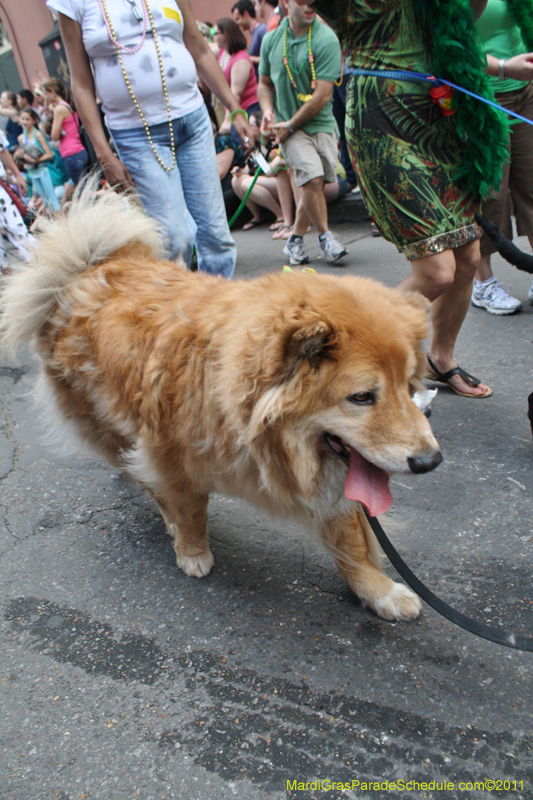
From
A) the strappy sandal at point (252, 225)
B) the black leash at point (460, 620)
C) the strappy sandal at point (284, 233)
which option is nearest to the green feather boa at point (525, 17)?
the black leash at point (460, 620)

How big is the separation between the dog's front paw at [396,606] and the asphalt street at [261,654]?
0.13 feet

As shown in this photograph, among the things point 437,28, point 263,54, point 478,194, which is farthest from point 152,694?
point 263,54

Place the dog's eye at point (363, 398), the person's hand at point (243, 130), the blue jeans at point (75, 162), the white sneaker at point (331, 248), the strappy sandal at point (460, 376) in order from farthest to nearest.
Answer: the blue jeans at point (75, 162) → the white sneaker at point (331, 248) → the person's hand at point (243, 130) → the strappy sandal at point (460, 376) → the dog's eye at point (363, 398)

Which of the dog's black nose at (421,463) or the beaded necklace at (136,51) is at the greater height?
the beaded necklace at (136,51)

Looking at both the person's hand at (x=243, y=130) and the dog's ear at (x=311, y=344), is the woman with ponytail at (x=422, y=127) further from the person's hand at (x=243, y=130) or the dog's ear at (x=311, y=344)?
the dog's ear at (x=311, y=344)

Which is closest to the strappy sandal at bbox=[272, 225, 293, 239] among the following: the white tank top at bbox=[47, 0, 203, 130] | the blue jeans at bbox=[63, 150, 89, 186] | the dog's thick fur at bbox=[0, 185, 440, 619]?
the blue jeans at bbox=[63, 150, 89, 186]

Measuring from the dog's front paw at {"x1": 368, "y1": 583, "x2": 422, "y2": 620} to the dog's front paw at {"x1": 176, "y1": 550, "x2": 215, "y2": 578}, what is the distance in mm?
746

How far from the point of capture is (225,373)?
1.71 m

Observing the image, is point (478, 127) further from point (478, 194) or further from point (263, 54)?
point (263, 54)

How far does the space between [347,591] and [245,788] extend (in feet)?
2.69

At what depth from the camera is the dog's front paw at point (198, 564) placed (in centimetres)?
241

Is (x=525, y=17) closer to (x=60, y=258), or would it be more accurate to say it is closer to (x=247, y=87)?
(x=60, y=258)

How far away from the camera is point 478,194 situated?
2.65 m

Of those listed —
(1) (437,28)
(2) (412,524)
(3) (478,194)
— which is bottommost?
(2) (412,524)
